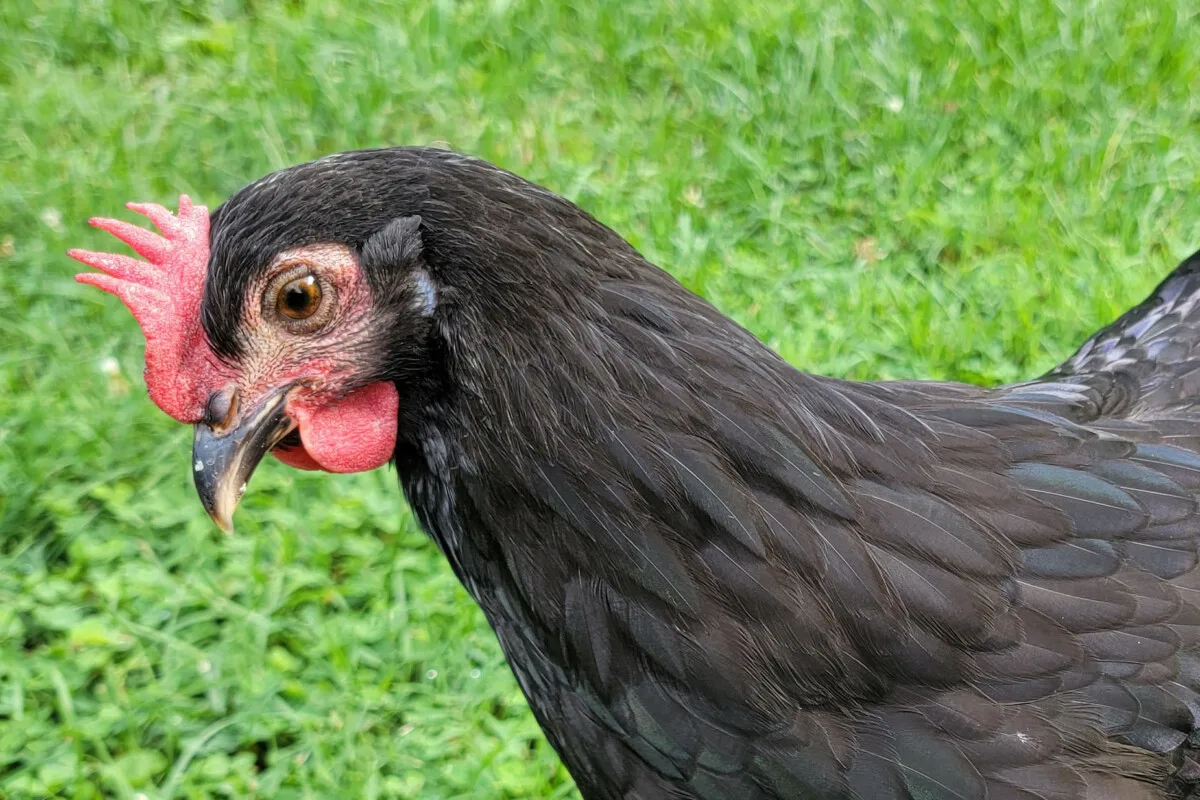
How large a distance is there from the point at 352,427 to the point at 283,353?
170 mm

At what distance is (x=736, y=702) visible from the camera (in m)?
1.56

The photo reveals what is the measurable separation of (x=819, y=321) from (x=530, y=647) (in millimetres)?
2639

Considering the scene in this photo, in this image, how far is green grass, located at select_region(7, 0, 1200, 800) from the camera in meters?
2.90

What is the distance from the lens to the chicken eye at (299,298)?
1.57m

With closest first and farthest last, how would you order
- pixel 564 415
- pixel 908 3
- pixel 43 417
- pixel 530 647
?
pixel 564 415 < pixel 530 647 < pixel 43 417 < pixel 908 3

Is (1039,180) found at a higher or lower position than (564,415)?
higher

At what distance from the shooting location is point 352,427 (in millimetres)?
1691

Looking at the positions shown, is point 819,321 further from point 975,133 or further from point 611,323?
point 611,323

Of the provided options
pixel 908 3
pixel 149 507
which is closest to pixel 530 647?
pixel 149 507

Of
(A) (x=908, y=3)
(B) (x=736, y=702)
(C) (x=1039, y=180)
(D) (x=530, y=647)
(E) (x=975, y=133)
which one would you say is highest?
(A) (x=908, y=3)

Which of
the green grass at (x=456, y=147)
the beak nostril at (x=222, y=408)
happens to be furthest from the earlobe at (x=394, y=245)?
the green grass at (x=456, y=147)

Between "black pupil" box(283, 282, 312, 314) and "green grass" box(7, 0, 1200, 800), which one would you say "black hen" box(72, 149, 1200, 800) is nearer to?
"black pupil" box(283, 282, 312, 314)

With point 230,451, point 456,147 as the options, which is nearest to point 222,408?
point 230,451

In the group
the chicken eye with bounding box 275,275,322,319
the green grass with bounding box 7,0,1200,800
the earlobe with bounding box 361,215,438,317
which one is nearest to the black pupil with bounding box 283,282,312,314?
the chicken eye with bounding box 275,275,322,319
